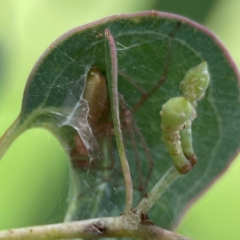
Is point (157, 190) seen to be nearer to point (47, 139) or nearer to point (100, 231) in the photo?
point (100, 231)

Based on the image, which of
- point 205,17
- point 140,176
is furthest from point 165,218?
point 205,17

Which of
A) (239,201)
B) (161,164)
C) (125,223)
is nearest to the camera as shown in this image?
(125,223)

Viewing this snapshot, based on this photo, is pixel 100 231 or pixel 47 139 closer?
pixel 100 231

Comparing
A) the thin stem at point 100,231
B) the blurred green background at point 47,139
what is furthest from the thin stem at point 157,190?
the blurred green background at point 47,139

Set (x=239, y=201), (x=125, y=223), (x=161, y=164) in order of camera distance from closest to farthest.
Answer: (x=125, y=223) < (x=161, y=164) < (x=239, y=201)

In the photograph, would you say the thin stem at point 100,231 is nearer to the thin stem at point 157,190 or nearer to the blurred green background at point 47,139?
the thin stem at point 157,190

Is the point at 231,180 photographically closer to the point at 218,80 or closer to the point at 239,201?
the point at 239,201

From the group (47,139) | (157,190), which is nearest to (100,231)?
(157,190)
